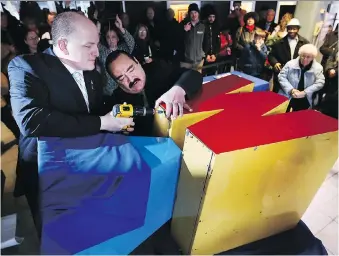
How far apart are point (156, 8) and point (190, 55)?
1.20 m

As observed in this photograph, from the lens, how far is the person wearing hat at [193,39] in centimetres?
335

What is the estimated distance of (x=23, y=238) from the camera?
1.50 m

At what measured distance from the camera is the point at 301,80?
2.70 metres

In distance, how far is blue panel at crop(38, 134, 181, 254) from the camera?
0.92 metres

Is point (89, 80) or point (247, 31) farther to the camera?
point (247, 31)

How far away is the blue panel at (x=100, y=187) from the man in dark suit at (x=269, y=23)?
139 inches

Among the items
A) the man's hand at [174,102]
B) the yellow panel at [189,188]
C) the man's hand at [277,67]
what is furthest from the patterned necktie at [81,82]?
the man's hand at [277,67]

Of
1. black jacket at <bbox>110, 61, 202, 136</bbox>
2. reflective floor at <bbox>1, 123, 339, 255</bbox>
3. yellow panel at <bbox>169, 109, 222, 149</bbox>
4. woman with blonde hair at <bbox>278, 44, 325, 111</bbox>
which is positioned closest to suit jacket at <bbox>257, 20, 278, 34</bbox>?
woman with blonde hair at <bbox>278, 44, 325, 111</bbox>

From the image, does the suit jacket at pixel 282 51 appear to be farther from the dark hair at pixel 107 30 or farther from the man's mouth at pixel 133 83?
the man's mouth at pixel 133 83

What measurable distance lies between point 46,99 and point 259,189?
1011mm

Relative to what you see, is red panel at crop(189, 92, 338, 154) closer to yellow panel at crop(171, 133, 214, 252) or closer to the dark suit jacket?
yellow panel at crop(171, 133, 214, 252)

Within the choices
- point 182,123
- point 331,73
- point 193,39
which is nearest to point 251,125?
point 182,123

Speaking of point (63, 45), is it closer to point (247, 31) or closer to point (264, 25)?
point (247, 31)

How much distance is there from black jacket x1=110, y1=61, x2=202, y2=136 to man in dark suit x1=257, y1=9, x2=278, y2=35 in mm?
3054
